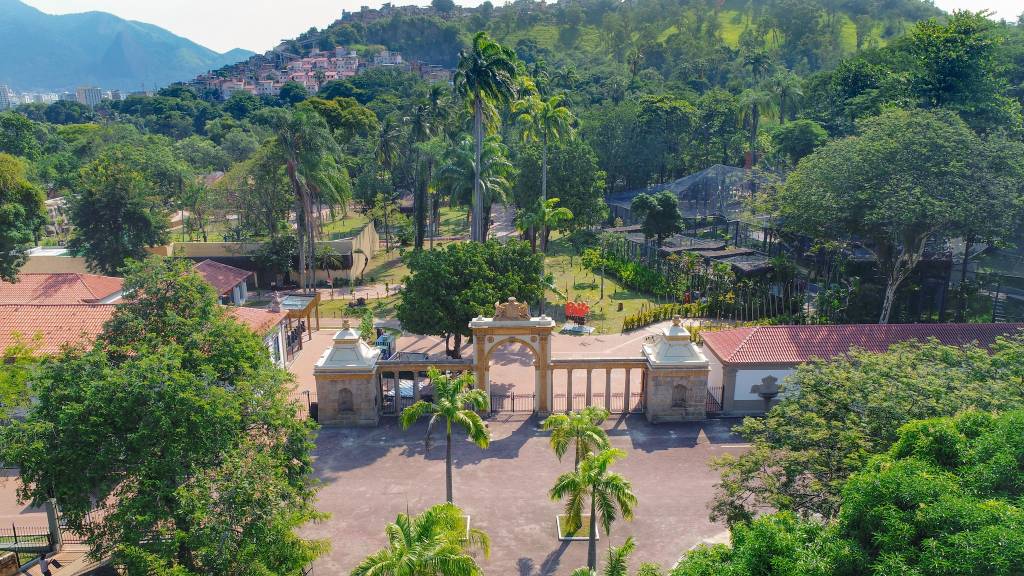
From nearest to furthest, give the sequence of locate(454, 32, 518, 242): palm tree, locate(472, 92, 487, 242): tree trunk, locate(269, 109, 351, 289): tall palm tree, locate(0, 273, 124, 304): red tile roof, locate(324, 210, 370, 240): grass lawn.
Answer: locate(0, 273, 124, 304): red tile roof, locate(454, 32, 518, 242): palm tree, locate(269, 109, 351, 289): tall palm tree, locate(472, 92, 487, 242): tree trunk, locate(324, 210, 370, 240): grass lawn

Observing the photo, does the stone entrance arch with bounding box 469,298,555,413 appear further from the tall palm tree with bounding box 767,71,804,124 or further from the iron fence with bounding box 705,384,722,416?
the tall palm tree with bounding box 767,71,804,124

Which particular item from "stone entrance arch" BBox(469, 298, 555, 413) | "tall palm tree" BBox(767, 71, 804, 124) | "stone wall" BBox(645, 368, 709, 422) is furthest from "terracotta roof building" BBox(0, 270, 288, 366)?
"tall palm tree" BBox(767, 71, 804, 124)

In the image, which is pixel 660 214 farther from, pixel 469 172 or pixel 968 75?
pixel 968 75

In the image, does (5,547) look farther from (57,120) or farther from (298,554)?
(57,120)

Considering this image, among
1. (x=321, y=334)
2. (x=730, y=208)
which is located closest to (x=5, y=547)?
(x=321, y=334)

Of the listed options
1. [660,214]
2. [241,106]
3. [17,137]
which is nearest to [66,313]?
[660,214]
